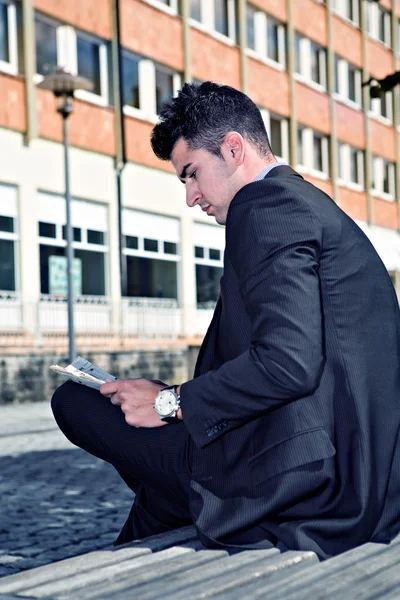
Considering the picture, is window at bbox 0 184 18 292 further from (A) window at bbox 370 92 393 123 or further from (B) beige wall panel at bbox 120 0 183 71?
(A) window at bbox 370 92 393 123

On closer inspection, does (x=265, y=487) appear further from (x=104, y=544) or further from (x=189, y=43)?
(x=189, y=43)

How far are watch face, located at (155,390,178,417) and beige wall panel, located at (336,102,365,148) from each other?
34.6 meters

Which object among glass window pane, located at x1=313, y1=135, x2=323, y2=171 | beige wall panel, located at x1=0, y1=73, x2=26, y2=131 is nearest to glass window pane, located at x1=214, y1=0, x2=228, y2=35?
glass window pane, located at x1=313, y1=135, x2=323, y2=171

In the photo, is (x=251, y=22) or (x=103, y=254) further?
(x=251, y=22)

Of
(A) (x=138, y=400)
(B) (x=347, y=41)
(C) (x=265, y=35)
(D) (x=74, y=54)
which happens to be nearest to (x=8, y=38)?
(D) (x=74, y=54)

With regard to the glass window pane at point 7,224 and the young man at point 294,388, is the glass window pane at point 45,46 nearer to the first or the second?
the glass window pane at point 7,224

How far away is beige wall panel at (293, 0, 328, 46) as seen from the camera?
112 ft

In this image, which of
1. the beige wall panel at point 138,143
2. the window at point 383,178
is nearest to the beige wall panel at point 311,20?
the window at point 383,178

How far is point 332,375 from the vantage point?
2.68 metres

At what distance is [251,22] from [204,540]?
3015cm

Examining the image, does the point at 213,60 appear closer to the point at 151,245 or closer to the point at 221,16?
the point at 221,16

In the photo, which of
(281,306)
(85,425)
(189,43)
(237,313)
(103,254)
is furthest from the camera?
(189,43)

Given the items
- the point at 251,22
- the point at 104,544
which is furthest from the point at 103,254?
the point at 104,544

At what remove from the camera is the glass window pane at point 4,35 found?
22.1 meters
